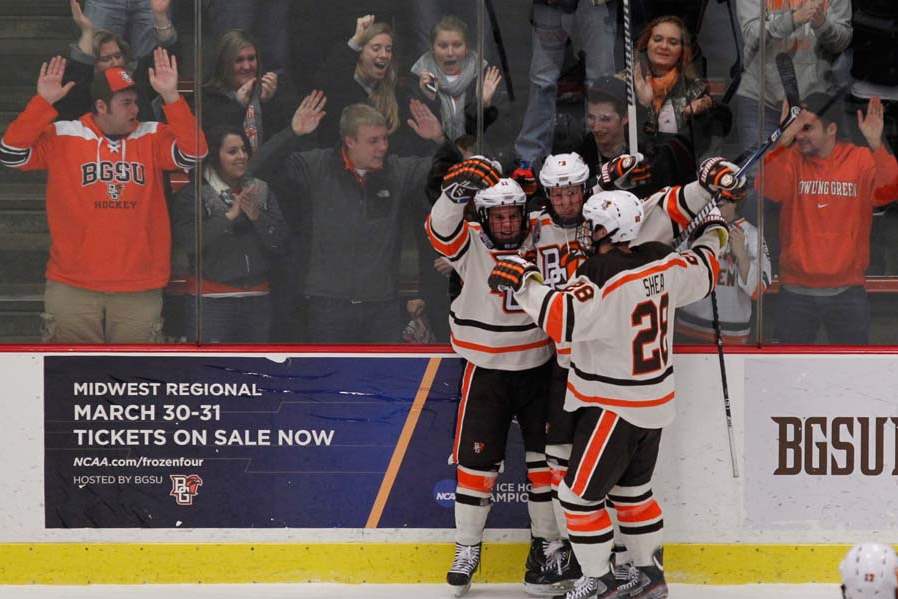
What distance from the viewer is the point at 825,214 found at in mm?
4723

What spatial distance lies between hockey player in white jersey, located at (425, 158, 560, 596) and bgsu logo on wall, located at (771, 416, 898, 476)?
84cm

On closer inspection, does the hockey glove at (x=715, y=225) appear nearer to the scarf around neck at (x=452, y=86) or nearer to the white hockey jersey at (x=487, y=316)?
the white hockey jersey at (x=487, y=316)

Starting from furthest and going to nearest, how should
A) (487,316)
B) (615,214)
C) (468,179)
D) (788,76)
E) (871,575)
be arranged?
(788,76), (487,316), (468,179), (615,214), (871,575)

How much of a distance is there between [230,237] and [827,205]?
2086 millimetres

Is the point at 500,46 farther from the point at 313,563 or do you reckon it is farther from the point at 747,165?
the point at 313,563

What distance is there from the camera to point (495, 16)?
467 cm

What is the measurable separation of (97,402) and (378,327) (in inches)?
39.3

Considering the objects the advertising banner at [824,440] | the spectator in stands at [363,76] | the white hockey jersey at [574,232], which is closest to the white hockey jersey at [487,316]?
the white hockey jersey at [574,232]

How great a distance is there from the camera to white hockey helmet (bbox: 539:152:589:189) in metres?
4.35

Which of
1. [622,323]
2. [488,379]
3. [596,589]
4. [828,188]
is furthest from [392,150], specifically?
[596,589]

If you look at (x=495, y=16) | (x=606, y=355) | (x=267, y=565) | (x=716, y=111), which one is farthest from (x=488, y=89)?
(x=267, y=565)

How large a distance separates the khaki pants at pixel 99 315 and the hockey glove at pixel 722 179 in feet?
6.29

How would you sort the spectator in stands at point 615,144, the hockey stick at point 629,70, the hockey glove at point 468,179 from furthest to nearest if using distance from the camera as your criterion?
the spectator in stands at point 615,144
the hockey stick at point 629,70
the hockey glove at point 468,179

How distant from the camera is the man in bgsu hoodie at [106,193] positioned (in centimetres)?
464
